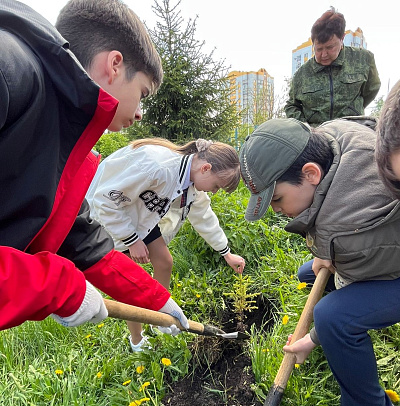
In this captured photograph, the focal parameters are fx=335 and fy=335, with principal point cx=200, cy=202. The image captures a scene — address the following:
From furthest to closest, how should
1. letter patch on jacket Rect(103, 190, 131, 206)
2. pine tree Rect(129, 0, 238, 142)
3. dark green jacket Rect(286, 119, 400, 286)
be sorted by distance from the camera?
pine tree Rect(129, 0, 238, 142) < letter patch on jacket Rect(103, 190, 131, 206) < dark green jacket Rect(286, 119, 400, 286)

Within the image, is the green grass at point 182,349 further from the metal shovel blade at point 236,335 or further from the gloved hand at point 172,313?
the gloved hand at point 172,313

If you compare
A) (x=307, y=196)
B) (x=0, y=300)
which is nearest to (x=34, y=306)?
(x=0, y=300)

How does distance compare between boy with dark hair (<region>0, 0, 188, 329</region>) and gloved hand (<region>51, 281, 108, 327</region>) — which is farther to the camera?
gloved hand (<region>51, 281, 108, 327</region>)

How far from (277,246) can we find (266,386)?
1.35m

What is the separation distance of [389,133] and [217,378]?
5.76ft

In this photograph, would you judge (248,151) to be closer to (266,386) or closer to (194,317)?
(266,386)

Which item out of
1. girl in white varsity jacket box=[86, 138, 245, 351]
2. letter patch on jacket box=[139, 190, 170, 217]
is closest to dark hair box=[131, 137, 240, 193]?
girl in white varsity jacket box=[86, 138, 245, 351]

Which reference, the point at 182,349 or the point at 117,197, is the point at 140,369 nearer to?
the point at 182,349

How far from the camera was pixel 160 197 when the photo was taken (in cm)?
229

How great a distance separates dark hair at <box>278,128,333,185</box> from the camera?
1497 millimetres

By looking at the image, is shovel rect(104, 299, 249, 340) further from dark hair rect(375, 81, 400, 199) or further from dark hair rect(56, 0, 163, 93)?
dark hair rect(375, 81, 400, 199)

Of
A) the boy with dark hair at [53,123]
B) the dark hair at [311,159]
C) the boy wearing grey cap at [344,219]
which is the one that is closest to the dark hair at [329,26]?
the boy wearing grey cap at [344,219]

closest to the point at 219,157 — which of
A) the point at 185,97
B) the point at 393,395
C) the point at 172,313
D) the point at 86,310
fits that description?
the point at 172,313

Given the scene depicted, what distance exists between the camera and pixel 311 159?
1.50m
